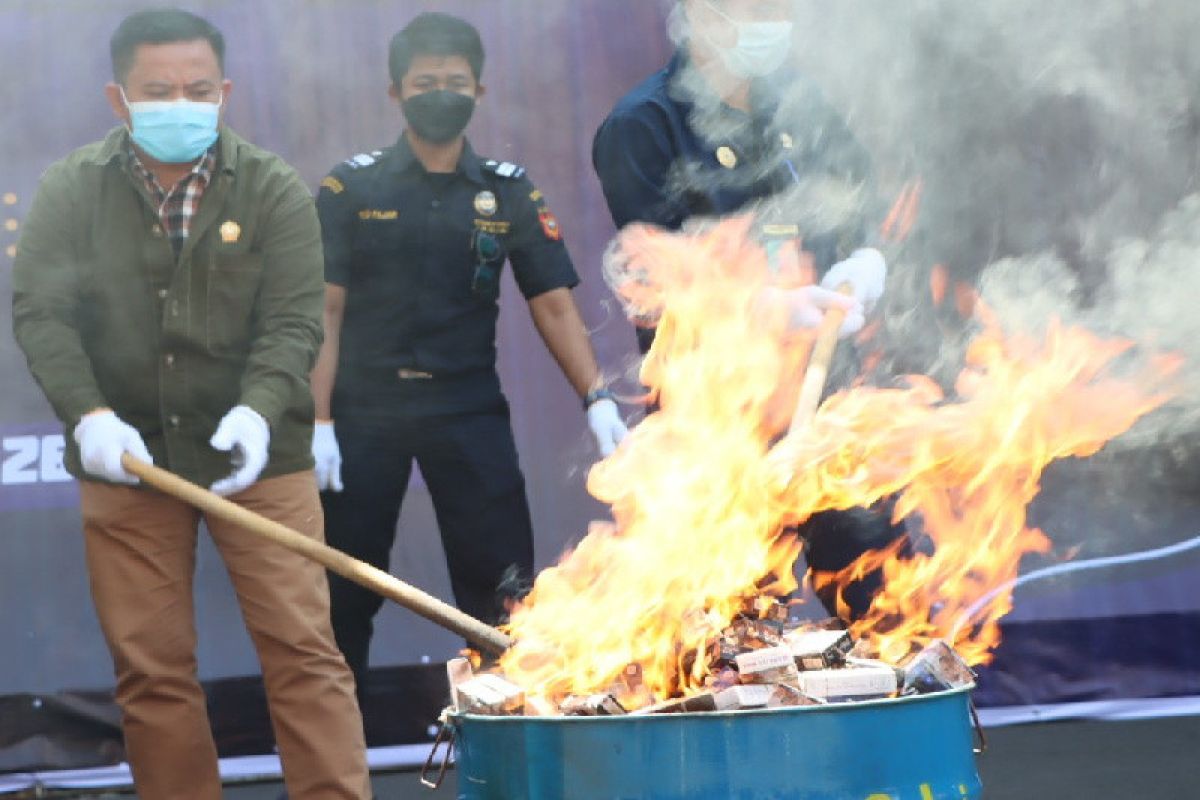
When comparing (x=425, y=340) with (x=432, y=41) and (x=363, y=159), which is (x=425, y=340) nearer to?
(x=363, y=159)

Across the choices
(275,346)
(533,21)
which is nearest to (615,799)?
(275,346)

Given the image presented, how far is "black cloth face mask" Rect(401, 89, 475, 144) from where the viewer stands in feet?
16.9

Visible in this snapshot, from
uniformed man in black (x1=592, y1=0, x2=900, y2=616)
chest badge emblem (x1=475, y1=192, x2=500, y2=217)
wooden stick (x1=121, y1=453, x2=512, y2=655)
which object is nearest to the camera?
wooden stick (x1=121, y1=453, x2=512, y2=655)

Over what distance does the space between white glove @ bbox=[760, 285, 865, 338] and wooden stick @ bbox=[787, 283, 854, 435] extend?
0.02 meters

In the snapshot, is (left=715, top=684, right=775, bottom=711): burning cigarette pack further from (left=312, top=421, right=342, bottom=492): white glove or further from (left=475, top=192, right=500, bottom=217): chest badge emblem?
(left=475, top=192, right=500, bottom=217): chest badge emblem

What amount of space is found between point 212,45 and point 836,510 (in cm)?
201

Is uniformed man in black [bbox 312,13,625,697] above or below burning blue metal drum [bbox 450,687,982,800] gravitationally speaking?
above

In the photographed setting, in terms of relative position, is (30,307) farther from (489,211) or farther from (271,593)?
(489,211)

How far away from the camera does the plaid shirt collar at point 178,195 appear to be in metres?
4.36

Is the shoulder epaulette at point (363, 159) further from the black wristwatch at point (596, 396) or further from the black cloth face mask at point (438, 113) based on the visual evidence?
the black wristwatch at point (596, 396)

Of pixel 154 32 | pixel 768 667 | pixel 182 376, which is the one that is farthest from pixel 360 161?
pixel 768 667

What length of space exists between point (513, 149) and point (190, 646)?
1.87 meters

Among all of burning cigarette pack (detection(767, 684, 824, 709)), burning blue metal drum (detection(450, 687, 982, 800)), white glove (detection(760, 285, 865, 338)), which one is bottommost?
burning blue metal drum (detection(450, 687, 982, 800))

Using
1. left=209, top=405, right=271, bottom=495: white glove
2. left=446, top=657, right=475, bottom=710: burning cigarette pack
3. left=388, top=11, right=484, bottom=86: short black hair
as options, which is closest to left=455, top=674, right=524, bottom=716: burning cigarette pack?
left=446, top=657, right=475, bottom=710: burning cigarette pack
